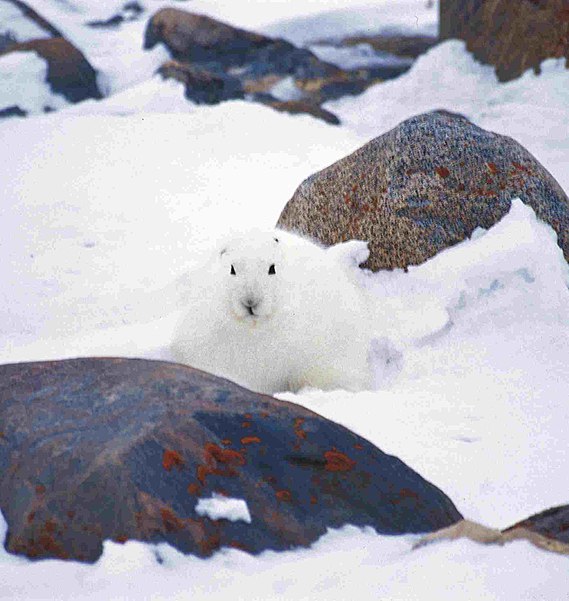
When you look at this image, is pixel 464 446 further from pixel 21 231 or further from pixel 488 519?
pixel 21 231

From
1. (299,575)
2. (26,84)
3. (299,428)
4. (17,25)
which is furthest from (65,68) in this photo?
(299,575)

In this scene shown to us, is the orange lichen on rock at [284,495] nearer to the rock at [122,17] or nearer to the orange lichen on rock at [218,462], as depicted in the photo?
the orange lichen on rock at [218,462]

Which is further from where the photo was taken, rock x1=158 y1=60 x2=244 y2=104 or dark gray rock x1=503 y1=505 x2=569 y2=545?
rock x1=158 y1=60 x2=244 y2=104

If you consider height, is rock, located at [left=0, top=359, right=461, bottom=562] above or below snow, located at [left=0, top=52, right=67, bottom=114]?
above

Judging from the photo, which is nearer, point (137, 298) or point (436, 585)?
point (436, 585)

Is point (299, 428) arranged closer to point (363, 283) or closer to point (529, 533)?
point (529, 533)

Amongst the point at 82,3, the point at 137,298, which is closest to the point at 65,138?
the point at 137,298

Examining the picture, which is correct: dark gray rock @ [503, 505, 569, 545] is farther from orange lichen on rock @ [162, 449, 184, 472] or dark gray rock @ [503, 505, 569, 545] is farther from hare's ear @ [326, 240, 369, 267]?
hare's ear @ [326, 240, 369, 267]

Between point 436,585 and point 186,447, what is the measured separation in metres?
0.73

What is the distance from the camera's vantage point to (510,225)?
15.2 feet

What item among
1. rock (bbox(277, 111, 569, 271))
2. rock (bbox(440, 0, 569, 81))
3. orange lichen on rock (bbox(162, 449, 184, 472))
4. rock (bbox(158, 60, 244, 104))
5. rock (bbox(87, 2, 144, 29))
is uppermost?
orange lichen on rock (bbox(162, 449, 184, 472))

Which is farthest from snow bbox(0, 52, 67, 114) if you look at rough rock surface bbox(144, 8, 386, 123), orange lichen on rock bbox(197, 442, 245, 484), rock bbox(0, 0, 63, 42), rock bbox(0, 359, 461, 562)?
orange lichen on rock bbox(197, 442, 245, 484)

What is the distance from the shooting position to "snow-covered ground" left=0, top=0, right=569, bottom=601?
1.97 meters

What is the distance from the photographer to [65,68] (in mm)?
11570
